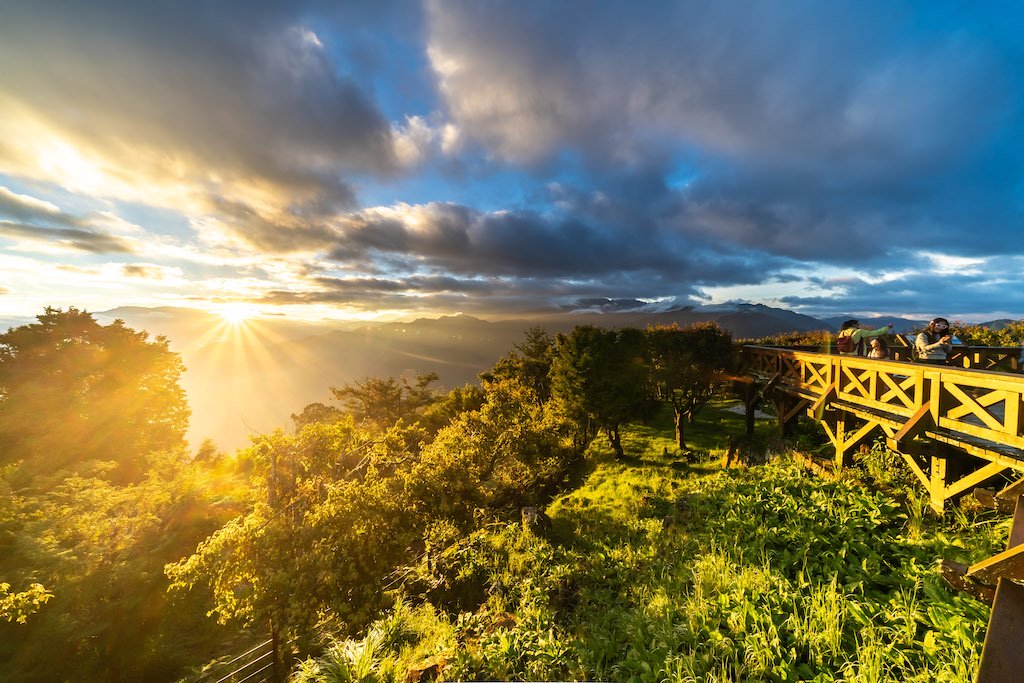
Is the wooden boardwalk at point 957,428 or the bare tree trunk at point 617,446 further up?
the wooden boardwalk at point 957,428

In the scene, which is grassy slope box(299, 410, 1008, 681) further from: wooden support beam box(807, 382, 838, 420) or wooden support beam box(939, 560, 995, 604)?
wooden support beam box(939, 560, 995, 604)

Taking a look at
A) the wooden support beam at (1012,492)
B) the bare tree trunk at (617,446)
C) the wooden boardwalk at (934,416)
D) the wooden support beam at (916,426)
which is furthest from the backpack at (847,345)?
the wooden support beam at (1012,492)

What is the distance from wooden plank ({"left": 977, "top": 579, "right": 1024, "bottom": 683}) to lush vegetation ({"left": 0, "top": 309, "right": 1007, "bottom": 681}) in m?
2.47

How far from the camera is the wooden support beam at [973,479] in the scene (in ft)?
20.8

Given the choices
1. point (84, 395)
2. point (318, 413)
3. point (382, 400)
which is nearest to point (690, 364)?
point (382, 400)

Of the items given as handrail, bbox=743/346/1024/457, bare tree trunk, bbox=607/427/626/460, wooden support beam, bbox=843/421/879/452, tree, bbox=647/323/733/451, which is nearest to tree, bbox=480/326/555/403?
bare tree trunk, bbox=607/427/626/460

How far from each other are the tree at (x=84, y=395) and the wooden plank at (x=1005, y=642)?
4020 centimetres

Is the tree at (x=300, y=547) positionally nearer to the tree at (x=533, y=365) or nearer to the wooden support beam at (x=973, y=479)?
the wooden support beam at (x=973, y=479)

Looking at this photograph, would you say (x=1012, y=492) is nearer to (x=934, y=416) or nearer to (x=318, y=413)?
(x=934, y=416)

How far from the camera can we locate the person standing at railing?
10609mm

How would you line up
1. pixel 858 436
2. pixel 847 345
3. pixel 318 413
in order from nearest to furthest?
pixel 858 436 < pixel 847 345 < pixel 318 413

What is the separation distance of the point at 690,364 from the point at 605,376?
14.8 feet

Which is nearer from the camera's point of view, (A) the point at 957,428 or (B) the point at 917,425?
(A) the point at 957,428

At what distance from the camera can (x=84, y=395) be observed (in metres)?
28.7
